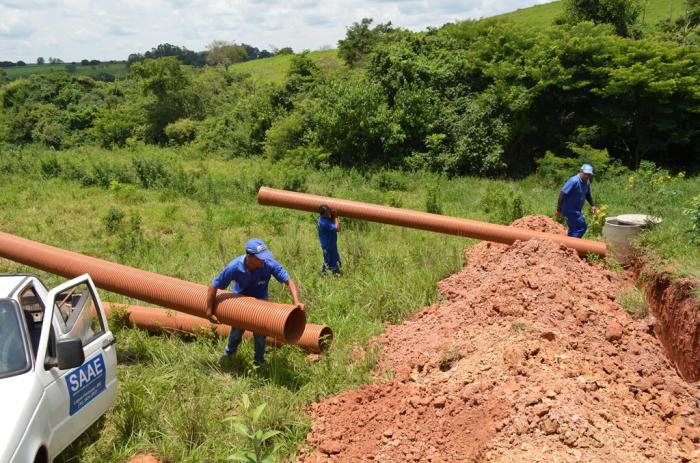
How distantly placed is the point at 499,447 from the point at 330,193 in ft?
39.8

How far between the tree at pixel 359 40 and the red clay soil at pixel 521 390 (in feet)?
71.8

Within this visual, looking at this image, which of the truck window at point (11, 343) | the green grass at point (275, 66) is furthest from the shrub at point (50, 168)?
the green grass at point (275, 66)

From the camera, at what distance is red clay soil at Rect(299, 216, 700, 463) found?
436 centimetres

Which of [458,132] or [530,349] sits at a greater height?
[458,132]

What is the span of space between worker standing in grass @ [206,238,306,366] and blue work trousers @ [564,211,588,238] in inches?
206

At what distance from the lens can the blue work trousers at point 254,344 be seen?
20.1 ft

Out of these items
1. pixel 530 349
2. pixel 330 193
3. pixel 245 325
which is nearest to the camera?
pixel 530 349

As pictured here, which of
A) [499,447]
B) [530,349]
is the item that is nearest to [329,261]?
[530,349]

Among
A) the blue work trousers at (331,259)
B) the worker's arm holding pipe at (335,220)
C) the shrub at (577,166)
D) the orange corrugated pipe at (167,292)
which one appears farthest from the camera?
the shrub at (577,166)

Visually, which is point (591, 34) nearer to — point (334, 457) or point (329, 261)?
point (329, 261)

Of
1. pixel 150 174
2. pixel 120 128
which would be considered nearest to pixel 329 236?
pixel 150 174

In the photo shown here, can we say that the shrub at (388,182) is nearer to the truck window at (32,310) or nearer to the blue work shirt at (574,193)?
the blue work shirt at (574,193)

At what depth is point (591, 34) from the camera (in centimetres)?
1862

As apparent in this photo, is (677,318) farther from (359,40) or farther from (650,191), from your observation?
(359,40)
